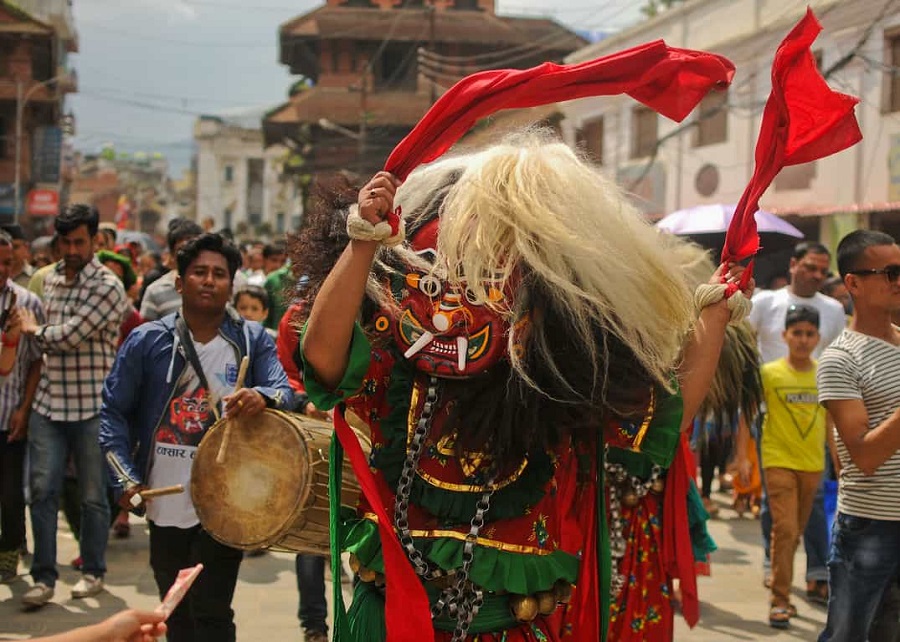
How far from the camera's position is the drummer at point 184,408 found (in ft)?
14.6

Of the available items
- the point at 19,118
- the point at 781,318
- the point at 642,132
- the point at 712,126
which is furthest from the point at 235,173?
the point at 781,318

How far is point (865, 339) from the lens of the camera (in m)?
4.20

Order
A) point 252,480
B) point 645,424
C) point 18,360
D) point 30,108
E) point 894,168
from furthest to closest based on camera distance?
point 30,108
point 894,168
point 18,360
point 252,480
point 645,424

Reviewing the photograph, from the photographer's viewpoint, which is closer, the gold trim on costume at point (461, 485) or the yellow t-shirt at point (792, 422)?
the gold trim on costume at point (461, 485)

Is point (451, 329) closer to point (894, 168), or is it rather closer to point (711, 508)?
point (711, 508)

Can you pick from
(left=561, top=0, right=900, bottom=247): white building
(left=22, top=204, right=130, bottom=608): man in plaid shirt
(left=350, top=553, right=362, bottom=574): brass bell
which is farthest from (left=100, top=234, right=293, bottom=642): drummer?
(left=561, top=0, right=900, bottom=247): white building

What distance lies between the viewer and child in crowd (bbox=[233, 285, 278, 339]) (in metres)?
7.98

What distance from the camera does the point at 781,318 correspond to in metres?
7.87

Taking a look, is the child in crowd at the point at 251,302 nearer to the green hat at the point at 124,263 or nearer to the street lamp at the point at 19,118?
the green hat at the point at 124,263

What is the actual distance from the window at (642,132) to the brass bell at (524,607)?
2273 cm

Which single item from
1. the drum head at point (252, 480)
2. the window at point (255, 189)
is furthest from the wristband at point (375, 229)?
the window at point (255, 189)

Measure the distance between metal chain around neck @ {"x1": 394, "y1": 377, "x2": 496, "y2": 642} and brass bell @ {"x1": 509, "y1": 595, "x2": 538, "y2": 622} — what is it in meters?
0.09

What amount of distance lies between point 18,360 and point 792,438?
4420mm

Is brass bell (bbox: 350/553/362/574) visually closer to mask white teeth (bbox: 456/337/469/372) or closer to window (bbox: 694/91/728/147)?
mask white teeth (bbox: 456/337/469/372)
